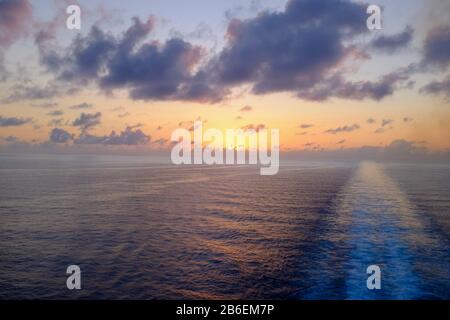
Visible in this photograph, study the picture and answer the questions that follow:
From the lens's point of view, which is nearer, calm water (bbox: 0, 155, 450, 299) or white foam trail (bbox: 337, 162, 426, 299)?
calm water (bbox: 0, 155, 450, 299)

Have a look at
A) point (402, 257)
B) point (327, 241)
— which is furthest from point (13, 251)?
point (402, 257)

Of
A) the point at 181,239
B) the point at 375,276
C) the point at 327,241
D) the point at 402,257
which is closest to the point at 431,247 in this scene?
the point at 402,257

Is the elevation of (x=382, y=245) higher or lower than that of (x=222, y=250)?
lower

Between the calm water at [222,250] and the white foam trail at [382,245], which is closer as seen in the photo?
the calm water at [222,250]

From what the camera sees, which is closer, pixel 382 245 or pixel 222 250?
pixel 222 250

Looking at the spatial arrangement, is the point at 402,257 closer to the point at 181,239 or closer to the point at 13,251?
the point at 181,239
